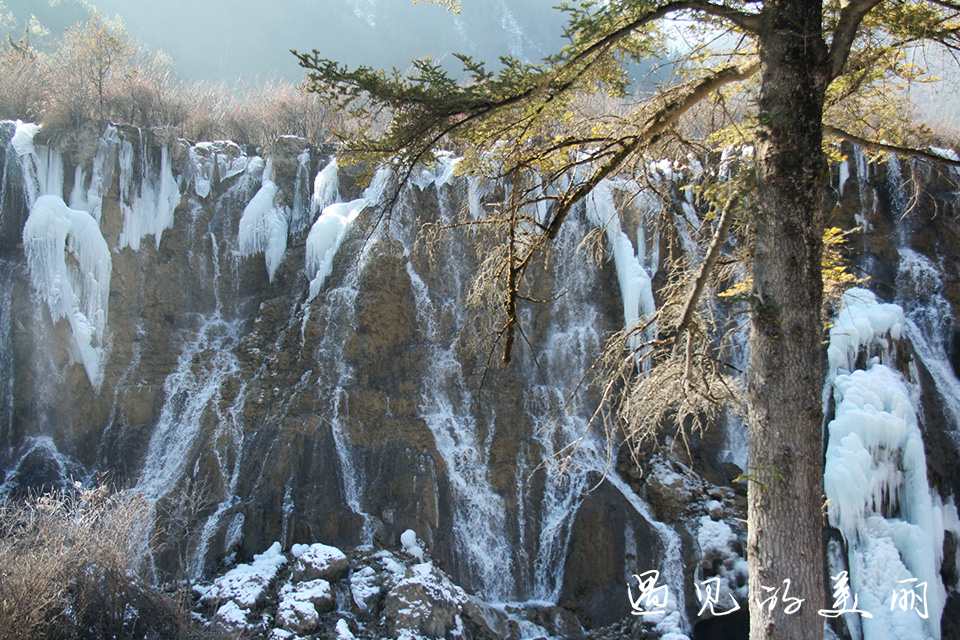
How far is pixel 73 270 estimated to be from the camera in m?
10.4

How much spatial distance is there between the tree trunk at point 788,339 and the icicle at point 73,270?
35.3ft

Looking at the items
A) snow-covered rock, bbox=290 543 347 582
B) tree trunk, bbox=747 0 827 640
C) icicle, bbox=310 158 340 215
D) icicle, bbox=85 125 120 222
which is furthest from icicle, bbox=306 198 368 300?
tree trunk, bbox=747 0 827 640

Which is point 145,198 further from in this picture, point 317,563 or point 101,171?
point 317,563

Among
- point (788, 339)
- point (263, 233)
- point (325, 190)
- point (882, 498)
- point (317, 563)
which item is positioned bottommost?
point (317, 563)

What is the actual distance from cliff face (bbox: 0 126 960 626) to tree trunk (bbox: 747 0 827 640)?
570cm

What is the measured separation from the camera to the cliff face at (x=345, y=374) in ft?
31.2

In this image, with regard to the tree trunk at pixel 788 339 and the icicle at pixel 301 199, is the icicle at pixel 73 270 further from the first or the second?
the tree trunk at pixel 788 339

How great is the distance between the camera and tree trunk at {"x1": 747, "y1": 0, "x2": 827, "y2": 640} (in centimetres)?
286

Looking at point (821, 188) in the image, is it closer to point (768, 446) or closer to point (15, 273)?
point (768, 446)

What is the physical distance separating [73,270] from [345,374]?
4909 millimetres

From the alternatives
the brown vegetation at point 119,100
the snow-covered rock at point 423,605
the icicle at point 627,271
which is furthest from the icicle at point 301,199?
the snow-covered rock at point 423,605

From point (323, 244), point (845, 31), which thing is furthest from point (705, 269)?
point (323, 244)

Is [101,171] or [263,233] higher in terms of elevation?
[101,171]

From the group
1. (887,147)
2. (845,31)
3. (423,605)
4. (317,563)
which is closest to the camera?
(845,31)
